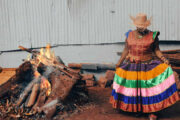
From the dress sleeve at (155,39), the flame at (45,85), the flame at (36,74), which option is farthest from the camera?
the flame at (36,74)

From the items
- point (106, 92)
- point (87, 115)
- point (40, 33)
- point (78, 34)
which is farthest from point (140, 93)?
point (40, 33)

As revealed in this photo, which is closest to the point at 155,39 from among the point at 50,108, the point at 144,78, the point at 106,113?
the point at 144,78

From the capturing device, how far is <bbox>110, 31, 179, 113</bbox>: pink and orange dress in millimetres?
5562

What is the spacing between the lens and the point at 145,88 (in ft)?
18.7

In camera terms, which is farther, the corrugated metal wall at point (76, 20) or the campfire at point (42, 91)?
the corrugated metal wall at point (76, 20)

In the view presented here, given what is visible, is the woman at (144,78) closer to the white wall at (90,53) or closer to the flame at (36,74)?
the flame at (36,74)

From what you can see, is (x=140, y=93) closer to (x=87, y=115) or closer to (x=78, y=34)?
(x=87, y=115)

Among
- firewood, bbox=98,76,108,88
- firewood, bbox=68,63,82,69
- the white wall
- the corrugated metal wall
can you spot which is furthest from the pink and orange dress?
firewood, bbox=68,63,82,69

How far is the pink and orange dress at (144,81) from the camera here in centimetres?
556

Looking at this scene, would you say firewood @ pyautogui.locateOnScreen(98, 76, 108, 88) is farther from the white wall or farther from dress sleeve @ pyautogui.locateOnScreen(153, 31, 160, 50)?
dress sleeve @ pyautogui.locateOnScreen(153, 31, 160, 50)

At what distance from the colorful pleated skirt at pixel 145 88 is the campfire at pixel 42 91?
1.26m

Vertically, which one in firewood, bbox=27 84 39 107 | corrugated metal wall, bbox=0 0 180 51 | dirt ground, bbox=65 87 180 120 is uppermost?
corrugated metal wall, bbox=0 0 180 51

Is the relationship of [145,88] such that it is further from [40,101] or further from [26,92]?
[26,92]

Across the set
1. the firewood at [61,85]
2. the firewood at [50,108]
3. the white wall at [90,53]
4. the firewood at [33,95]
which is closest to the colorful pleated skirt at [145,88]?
the firewood at [61,85]
